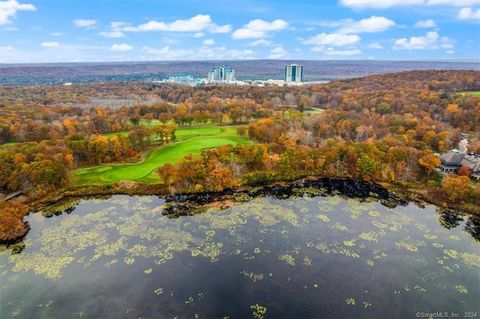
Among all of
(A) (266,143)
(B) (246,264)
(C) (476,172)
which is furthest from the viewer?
(A) (266,143)

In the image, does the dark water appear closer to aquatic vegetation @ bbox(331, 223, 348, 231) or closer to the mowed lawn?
aquatic vegetation @ bbox(331, 223, 348, 231)

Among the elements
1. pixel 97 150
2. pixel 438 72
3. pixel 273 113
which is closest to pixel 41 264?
pixel 97 150

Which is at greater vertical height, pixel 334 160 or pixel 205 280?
pixel 334 160

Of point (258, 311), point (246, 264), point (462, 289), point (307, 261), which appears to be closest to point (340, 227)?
point (307, 261)

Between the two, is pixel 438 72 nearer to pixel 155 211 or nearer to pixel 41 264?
pixel 155 211

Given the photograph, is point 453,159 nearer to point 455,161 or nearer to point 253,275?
point 455,161

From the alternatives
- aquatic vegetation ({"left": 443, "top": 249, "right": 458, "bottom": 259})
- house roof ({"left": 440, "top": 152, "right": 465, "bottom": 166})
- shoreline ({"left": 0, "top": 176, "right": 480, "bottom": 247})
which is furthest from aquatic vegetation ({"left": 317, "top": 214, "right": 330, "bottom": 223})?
house roof ({"left": 440, "top": 152, "right": 465, "bottom": 166})
